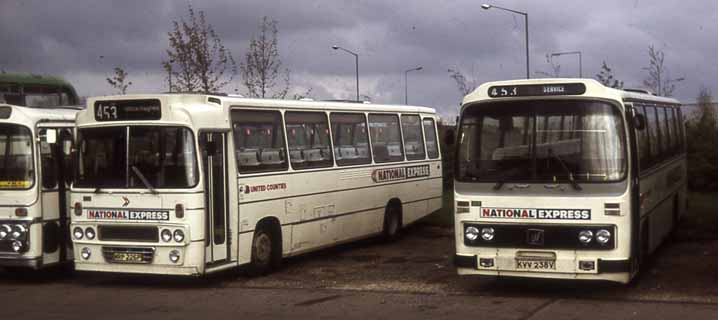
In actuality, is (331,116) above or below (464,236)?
above

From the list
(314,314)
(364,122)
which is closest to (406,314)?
(314,314)

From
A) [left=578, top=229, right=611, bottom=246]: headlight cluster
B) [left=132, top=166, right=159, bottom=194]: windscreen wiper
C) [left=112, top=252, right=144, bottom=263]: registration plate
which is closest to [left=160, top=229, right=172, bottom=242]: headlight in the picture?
[left=112, top=252, right=144, bottom=263]: registration plate

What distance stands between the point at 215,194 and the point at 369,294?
2.63 meters

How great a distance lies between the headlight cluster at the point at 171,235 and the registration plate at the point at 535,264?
4.64 meters

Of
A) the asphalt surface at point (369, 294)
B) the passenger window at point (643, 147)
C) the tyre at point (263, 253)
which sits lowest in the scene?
the asphalt surface at point (369, 294)

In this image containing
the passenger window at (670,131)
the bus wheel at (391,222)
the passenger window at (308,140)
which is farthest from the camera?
the bus wheel at (391,222)

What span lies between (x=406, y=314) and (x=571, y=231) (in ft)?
7.54

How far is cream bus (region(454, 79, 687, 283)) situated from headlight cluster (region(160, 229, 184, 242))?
3853mm

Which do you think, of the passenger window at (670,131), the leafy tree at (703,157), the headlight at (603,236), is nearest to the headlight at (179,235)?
the headlight at (603,236)

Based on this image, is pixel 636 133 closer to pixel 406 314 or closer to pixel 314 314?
pixel 406 314

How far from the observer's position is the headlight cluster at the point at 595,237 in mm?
12922

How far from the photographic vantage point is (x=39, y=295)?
48.5 feet

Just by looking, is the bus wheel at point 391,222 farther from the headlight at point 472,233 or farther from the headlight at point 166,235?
the headlight at point 472,233

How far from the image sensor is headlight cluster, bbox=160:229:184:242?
14.6m
